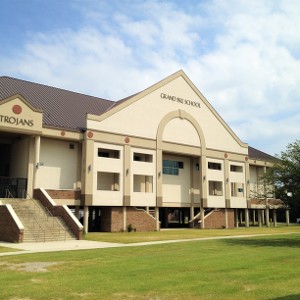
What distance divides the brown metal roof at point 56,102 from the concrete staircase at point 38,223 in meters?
8.30

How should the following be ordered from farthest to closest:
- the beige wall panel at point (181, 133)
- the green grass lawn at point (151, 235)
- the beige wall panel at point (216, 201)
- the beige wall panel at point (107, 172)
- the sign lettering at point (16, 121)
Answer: the beige wall panel at point (216, 201) → the beige wall panel at point (181, 133) → the beige wall panel at point (107, 172) → the sign lettering at point (16, 121) → the green grass lawn at point (151, 235)

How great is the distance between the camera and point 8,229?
2638 cm

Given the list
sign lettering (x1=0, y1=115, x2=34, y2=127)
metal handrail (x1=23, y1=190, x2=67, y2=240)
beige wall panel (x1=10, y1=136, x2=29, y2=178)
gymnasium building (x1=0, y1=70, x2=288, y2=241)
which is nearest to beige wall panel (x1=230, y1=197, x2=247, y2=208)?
gymnasium building (x1=0, y1=70, x2=288, y2=241)

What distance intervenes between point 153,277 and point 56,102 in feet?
111

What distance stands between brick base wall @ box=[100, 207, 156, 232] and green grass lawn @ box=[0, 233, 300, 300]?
73.9 ft

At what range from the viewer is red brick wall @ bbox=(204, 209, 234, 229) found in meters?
46.8

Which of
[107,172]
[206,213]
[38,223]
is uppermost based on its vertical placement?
[107,172]

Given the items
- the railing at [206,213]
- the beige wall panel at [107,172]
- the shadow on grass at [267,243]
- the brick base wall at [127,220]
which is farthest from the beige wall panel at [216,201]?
the shadow on grass at [267,243]

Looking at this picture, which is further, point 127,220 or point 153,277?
point 127,220

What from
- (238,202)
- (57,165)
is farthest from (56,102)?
(238,202)

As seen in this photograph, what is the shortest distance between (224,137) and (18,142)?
25.7 metres

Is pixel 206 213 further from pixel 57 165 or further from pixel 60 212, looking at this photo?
pixel 60 212

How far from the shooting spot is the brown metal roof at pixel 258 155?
187ft

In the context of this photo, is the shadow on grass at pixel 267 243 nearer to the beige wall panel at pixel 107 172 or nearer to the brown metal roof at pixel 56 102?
the beige wall panel at pixel 107 172
